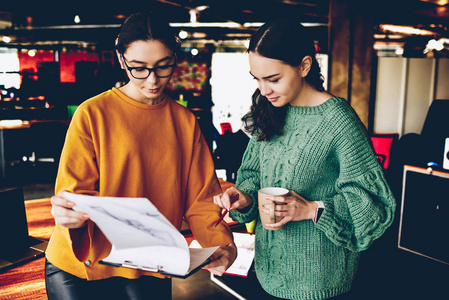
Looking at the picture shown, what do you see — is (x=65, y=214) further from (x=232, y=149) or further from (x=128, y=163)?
(x=232, y=149)

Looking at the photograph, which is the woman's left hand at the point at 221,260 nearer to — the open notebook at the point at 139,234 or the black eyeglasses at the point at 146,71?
the open notebook at the point at 139,234

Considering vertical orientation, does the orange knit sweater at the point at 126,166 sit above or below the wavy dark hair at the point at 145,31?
below

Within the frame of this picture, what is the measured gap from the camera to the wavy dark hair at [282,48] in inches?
44.9

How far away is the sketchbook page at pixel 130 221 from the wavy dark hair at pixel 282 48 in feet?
1.77

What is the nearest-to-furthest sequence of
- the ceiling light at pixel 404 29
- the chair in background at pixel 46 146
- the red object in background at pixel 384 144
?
the red object in background at pixel 384 144
the chair in background at pixel 46 146
the ceiling light at pixel 404 29

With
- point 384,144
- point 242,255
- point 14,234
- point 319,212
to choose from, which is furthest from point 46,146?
point 319,212

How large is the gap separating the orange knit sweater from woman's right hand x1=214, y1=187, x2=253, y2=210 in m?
0.08

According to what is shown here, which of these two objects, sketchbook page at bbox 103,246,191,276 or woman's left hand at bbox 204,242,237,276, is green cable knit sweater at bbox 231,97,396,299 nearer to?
woman's left hand at bbox 204,242,237,276

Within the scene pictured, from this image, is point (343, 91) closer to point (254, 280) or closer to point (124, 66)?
point (254, 280)

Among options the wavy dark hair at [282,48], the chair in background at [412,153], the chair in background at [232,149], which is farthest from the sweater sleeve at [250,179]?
the chair in background at [412,153]

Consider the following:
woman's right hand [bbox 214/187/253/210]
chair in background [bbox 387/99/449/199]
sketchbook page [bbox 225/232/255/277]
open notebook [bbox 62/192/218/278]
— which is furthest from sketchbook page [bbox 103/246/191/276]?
chair in background [bbox 387/99/449/199]

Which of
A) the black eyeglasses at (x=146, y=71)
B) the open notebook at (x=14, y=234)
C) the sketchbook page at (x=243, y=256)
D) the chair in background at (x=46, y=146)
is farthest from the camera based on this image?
the chair in background at (x=46, y=146)

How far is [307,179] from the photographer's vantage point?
1227 mm

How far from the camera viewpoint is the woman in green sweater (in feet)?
3.77
